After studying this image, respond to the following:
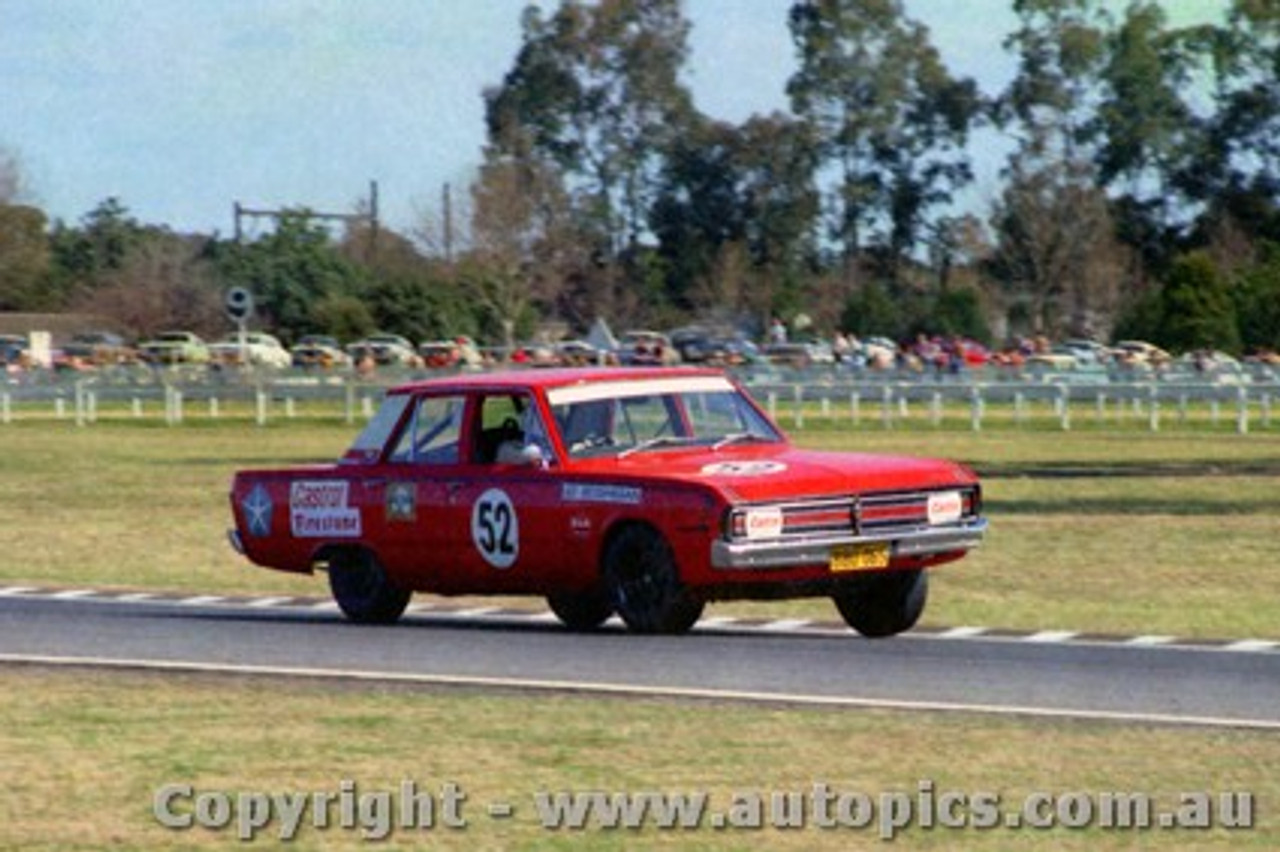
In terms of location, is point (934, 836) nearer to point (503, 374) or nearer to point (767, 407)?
point (503, 374)

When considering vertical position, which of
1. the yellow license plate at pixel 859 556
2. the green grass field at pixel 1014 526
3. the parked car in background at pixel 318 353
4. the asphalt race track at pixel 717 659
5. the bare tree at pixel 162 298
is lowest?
the green grass field at pixel 1014 526

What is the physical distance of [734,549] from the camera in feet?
62.2

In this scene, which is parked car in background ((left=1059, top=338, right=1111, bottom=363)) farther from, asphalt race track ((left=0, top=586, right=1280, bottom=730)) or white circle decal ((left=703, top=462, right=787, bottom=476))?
white circle decal ((left=703, top=462, right=787, bottom=476))

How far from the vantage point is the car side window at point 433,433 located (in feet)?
70.2

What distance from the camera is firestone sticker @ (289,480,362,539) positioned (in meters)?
21.7

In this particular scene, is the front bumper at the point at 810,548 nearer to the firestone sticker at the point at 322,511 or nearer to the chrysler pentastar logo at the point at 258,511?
the firestone sticker at the point at 322,511

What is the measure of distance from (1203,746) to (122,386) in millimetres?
63565

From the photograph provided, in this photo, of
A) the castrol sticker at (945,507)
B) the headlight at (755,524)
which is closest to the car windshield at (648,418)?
the castrol sticker at (945,507)

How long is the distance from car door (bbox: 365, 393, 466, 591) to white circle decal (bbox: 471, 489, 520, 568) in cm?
31

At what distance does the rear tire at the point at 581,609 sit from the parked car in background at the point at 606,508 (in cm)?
1

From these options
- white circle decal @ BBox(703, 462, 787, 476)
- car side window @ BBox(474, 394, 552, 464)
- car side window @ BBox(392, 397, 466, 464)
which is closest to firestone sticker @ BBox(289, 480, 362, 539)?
car side window @ BBox(392, 397, 466, 464)

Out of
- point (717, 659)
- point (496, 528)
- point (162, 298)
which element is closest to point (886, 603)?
point (717, 659)

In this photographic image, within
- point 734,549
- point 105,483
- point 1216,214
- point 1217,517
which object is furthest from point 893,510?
point 1216,214

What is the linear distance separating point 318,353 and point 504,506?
263 feet
